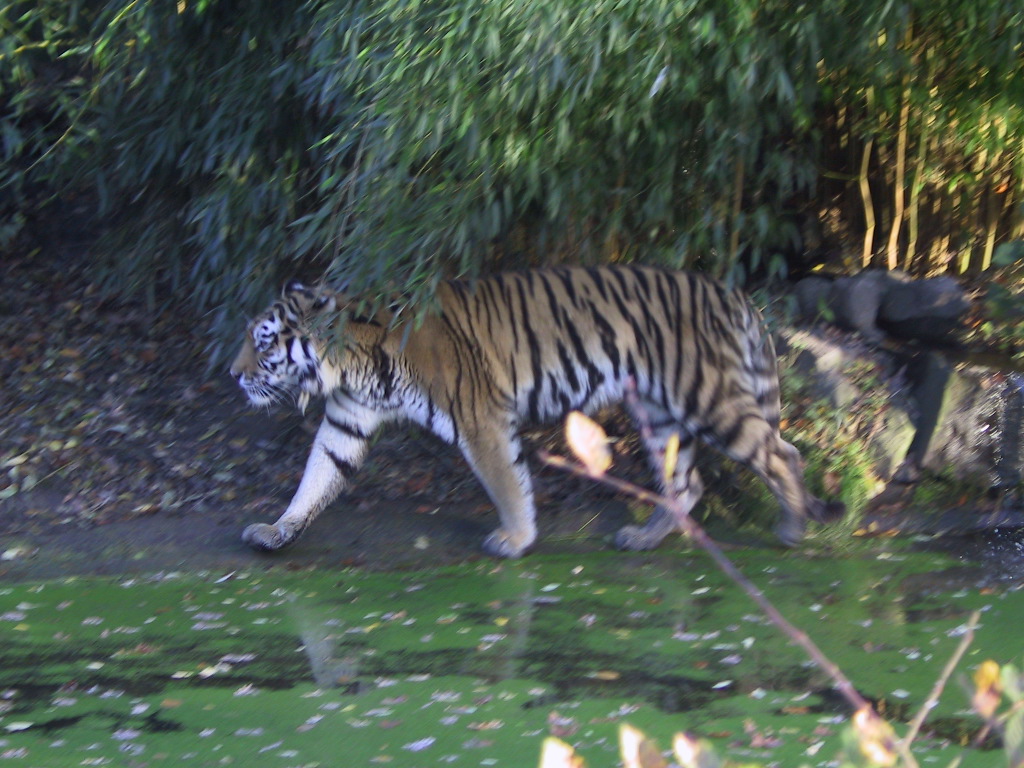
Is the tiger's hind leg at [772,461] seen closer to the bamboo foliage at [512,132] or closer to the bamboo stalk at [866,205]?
the bamboo foliage at [512,132]

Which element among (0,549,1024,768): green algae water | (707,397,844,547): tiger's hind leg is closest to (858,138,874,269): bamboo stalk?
(707,397,844,547): tiger's hind leg

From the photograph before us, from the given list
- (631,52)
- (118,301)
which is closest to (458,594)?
(631,52)

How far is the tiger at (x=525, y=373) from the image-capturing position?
16.4 ft

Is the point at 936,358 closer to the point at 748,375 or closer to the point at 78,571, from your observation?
the point at 748,375

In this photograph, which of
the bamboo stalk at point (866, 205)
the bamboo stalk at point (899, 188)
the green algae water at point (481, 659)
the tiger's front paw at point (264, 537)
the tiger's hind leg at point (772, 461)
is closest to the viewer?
the green algae water at point (481, 659)

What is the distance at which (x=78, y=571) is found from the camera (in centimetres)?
505

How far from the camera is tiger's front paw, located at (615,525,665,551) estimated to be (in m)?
5.13

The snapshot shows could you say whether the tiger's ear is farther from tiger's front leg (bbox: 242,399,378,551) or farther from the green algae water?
the green algae water

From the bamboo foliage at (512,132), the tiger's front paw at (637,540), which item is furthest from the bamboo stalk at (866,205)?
the tiger's front paw at (637,540)

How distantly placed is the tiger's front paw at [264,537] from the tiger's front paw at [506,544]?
86cm

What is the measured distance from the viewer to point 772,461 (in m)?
4.95

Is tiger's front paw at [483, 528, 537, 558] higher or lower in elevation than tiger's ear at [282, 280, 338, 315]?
lower

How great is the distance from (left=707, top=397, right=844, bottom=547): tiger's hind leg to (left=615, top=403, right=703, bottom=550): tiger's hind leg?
259 mm

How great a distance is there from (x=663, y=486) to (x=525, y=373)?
77 cm
